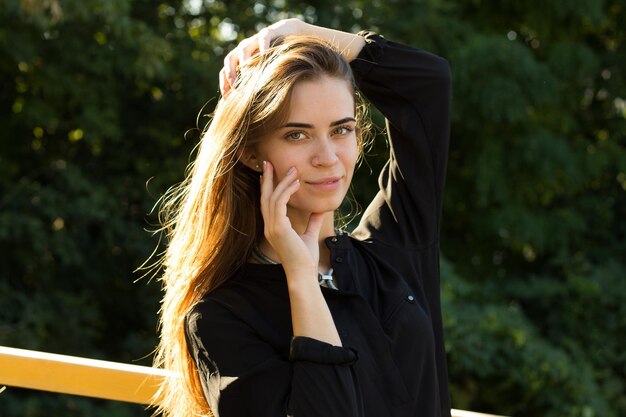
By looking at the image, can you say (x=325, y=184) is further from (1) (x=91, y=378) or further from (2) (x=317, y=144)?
(1) (x=91, y=378)

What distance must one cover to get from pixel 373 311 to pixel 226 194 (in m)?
0.36

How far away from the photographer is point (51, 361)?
2062 mm

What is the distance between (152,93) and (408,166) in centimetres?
433

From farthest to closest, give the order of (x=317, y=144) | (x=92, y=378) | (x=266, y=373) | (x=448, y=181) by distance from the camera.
A: (x=448, y=181) → (x=92, y=378) → (x=317, y=144) → (x=266, y=373)

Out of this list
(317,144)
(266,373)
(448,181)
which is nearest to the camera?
(266,373)

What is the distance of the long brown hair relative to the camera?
5.89ft

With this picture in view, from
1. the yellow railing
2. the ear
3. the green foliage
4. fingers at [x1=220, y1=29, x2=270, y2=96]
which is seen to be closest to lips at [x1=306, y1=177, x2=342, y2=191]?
the ear

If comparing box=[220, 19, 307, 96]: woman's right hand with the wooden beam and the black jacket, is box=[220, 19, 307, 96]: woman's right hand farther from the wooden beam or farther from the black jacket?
the wooden beam

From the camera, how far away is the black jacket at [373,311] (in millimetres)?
1670

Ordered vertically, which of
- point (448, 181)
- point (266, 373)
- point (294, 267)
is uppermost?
point (294, 267)

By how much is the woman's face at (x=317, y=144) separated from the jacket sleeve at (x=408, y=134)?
26cm

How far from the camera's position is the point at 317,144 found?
70.3 inches

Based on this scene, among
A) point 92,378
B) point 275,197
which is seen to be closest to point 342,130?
point 275,197

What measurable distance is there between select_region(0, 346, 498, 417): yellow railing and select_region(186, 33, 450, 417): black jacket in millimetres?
A: 274
